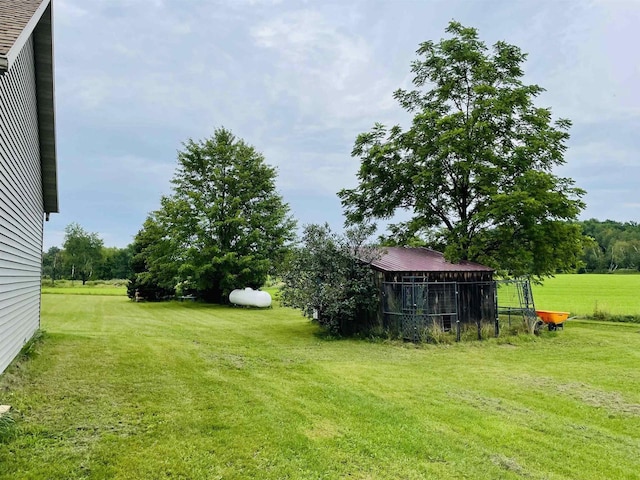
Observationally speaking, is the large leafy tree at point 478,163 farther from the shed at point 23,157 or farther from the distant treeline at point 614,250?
the distant treeline at point 614,250

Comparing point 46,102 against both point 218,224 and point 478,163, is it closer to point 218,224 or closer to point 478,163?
point 478,163

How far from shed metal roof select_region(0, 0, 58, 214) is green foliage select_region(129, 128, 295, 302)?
45.5 ft

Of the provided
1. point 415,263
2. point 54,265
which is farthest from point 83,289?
point 415,263

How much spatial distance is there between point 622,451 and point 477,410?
1737mm

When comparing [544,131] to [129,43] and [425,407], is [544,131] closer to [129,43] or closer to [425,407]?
[425,407]

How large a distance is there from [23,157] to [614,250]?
83082 millimetres

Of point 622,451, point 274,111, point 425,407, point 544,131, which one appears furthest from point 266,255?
point 622,451

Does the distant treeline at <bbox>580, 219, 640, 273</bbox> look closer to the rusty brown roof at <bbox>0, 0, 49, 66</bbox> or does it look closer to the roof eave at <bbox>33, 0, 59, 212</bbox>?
the roof eave at <bbox>33, 0, 59, 212</bbox>

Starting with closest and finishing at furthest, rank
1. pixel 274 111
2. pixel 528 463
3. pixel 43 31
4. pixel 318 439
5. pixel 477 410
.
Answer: pixel 528 463, pixel 318 439, pixel 477 410, pixel 43 31, pixel 274 111

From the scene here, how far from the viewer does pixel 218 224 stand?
1034 inches

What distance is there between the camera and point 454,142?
654 inches

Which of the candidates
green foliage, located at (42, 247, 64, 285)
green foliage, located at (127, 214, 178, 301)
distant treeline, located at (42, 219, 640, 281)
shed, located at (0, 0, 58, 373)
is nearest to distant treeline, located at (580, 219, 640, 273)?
distant treeline, located at (42, 219, 640, 281)

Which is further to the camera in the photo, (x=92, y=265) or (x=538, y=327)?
(x=92, y=265)

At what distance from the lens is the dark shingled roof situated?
13.3m
